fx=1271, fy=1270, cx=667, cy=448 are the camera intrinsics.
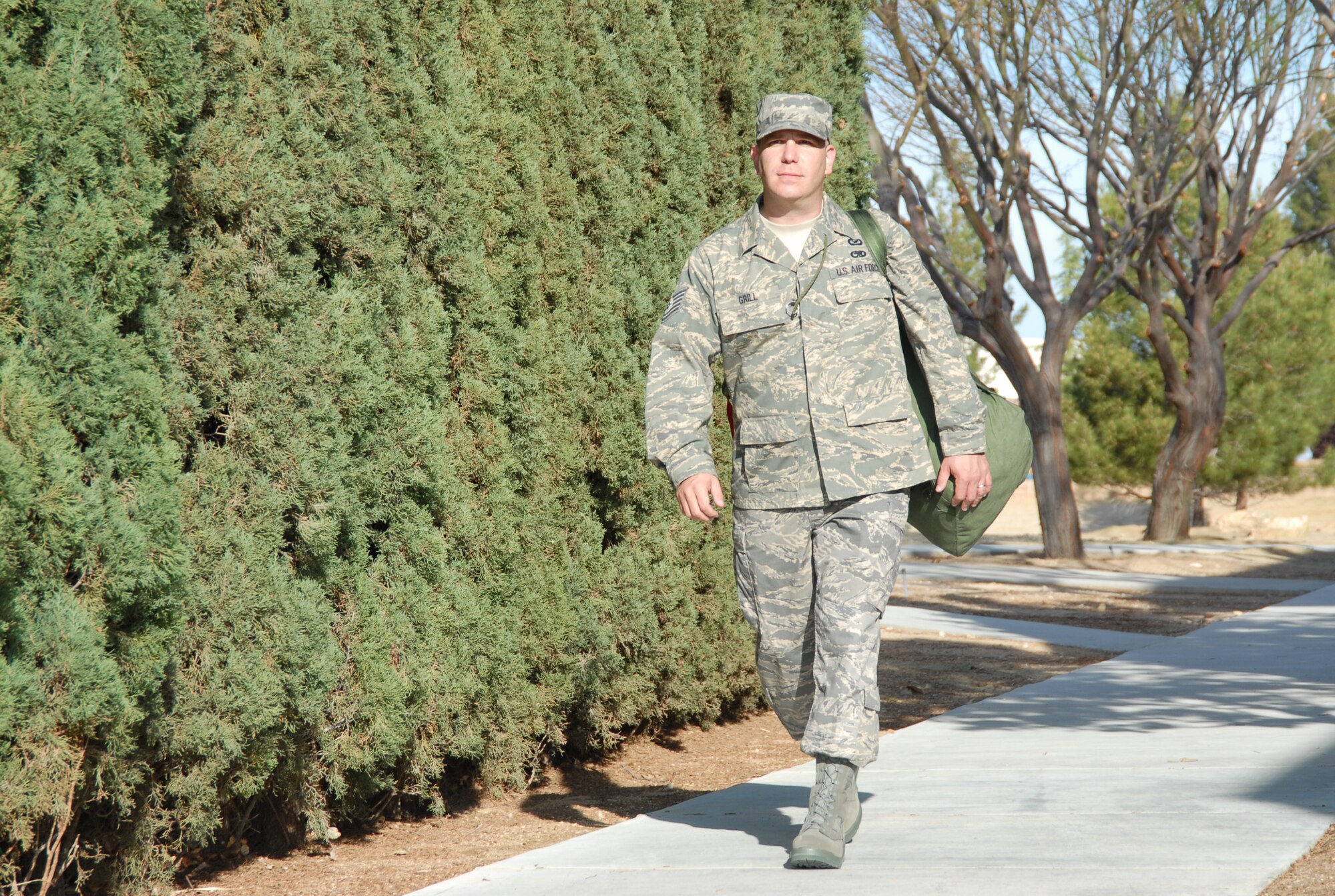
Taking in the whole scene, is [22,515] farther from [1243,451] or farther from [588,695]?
[1243,451]

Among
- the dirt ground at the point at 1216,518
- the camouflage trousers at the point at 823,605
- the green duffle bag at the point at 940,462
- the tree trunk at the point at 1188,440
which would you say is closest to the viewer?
the camouflage trousers at the point at 823,605

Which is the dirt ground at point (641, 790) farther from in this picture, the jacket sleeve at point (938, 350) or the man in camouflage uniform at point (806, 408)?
the jacket sleeve at point (938, 350)

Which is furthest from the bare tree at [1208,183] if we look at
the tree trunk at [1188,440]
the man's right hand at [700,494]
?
the man's right hand at [700,494]

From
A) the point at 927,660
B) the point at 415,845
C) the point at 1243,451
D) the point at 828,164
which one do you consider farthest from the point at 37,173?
the point at 1243,451

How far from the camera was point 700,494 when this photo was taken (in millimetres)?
3537

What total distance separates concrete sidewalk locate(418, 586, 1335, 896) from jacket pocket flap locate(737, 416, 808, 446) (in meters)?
1.18

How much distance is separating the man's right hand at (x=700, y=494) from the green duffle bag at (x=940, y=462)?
0.69 m

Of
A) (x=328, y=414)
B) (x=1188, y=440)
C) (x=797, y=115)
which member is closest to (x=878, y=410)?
(x=797, y=115)

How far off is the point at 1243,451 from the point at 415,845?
85.7 feet

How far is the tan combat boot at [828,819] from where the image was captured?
3375 millimetres

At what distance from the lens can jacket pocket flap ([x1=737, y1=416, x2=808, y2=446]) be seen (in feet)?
12.1

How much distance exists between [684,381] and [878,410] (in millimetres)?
573

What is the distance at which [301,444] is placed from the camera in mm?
3525

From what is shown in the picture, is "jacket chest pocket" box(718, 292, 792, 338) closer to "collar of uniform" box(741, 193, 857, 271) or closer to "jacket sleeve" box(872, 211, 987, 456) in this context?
"collar of uniform" box(741, 193, 857, 271)
